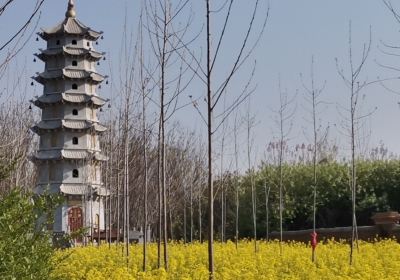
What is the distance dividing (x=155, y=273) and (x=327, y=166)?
23285 mm

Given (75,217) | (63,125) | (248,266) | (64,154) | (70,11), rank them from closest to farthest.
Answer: (248,266), (63,125), (64,154), (75,217), (70,11)

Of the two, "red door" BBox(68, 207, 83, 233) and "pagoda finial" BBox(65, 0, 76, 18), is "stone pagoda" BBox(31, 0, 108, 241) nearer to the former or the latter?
"red door" BBox(68, 207, 83, 233)

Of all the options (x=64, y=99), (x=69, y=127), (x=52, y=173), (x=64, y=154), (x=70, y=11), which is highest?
(x=70, y=11)

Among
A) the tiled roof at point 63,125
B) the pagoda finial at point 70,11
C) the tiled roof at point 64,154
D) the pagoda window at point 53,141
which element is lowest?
the tiled roof at point 64,154

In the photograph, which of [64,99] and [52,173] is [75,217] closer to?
[52,173]

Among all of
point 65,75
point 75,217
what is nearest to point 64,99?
point 65,75

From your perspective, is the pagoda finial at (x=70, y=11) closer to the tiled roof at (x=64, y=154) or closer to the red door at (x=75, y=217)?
the tiled roof at (x=64, y=154)

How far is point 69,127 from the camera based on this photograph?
43.6 metres

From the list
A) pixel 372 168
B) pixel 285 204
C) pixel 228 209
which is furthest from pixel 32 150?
pixel 372 168

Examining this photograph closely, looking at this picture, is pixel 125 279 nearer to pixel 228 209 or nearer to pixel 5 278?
pixel 5 278

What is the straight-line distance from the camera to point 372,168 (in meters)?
34.2

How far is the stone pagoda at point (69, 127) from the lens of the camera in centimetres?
4384

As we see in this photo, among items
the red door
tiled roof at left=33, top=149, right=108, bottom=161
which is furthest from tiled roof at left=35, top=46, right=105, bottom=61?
the red door

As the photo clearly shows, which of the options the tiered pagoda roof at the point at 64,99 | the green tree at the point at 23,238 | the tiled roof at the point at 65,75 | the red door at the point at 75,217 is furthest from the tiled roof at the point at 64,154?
the green tree at the point at 23,238
